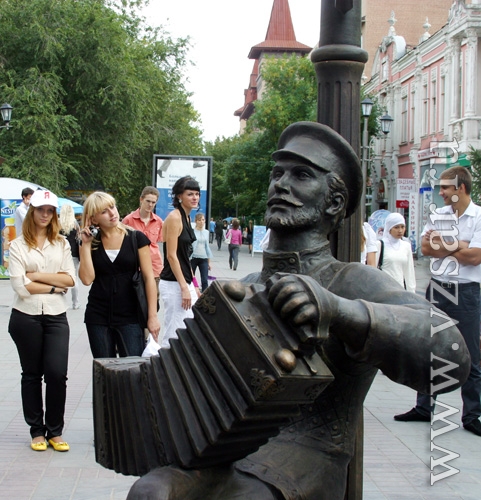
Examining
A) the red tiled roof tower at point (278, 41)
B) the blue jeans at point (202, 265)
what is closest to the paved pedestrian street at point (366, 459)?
the blue jeans at point (202, 265)

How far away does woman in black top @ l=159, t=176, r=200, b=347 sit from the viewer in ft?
24.3

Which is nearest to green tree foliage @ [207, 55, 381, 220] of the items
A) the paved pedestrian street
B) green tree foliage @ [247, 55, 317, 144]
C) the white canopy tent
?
green tree foliage @ [247, 55, 317, 144]

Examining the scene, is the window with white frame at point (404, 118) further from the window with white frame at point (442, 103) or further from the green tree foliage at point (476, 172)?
the green tree foliage at point (476, 172)

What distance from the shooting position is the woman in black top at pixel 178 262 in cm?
740

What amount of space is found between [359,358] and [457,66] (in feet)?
111

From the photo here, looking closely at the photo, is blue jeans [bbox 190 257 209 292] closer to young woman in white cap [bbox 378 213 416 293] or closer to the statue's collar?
young woman in white cap [bbox 378 213 416 293]

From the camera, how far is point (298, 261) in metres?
2.59

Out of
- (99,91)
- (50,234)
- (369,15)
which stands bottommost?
(50,234)

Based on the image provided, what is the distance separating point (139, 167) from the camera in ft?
127

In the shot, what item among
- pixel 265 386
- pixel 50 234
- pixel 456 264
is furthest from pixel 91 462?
pixel 265 386

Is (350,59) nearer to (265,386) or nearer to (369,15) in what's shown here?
(265,386)

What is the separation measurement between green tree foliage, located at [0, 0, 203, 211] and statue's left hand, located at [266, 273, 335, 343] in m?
27.6

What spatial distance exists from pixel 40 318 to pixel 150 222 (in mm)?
3347

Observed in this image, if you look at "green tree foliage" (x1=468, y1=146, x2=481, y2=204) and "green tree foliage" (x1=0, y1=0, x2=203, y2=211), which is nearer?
"green tree foliage" (x1=468, y1=146, x2=481, y2=204)
